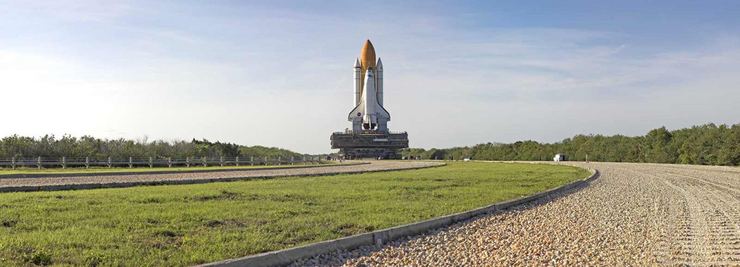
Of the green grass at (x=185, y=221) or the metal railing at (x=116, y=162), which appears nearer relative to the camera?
the green grass at (x=185, y=221)

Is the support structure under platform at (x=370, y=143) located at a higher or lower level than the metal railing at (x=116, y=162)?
higher

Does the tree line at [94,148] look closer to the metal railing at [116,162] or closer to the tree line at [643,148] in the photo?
the metal railing at [116,162]

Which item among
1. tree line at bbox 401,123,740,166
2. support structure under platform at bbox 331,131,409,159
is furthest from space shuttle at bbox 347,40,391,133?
tree line at bbox 401,123,740,166

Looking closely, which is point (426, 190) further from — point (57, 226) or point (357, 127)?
point (357, 127)

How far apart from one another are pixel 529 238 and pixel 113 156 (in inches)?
1493

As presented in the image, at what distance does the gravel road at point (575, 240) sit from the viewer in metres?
8.35

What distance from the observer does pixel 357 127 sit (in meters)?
111

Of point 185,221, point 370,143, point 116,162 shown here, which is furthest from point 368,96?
point 185,221

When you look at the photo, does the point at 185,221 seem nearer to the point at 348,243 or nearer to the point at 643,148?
the point at 348,243

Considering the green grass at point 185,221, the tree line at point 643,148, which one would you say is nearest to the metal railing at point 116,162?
the green grass at point 185,221

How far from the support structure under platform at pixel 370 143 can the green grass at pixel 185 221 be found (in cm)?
8575

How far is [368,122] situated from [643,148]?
158 feet

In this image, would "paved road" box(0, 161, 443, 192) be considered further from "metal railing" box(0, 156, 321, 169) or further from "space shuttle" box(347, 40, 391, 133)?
"space shuttle" box(347, 40, 391, 133)

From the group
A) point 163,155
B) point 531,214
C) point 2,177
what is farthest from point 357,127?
point 531,214
